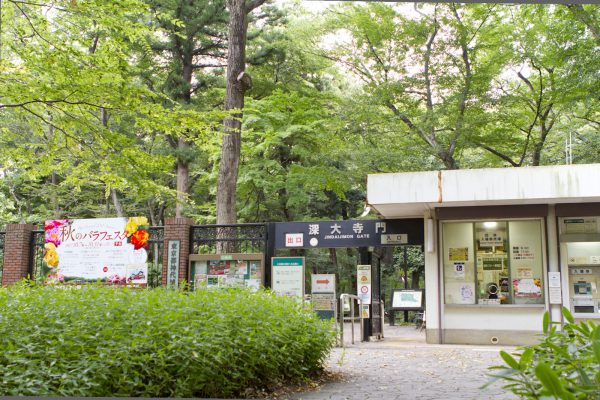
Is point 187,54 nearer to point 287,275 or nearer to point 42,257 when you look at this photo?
point 42,257

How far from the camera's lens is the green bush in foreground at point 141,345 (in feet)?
13.0

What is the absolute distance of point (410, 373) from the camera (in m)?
6.93

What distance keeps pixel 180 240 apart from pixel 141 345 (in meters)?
7.73

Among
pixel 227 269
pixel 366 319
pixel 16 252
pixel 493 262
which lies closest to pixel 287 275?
pixel 227 269

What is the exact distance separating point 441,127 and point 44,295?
13.4 m

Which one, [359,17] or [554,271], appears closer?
[554,271]

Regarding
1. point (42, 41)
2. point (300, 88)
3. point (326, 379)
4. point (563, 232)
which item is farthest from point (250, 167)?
point (326, 379)

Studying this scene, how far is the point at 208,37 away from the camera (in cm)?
1952

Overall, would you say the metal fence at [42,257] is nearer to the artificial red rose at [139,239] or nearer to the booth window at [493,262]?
the artificial red rose at [139,239]

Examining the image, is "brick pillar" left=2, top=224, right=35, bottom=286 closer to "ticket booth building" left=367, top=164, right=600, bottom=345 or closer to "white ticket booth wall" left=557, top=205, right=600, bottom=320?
"ticket booth building" left=367, top=164, right=600, bottom=345

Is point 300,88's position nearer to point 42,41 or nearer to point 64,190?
point 64,190

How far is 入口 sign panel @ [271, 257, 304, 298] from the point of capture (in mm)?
11258

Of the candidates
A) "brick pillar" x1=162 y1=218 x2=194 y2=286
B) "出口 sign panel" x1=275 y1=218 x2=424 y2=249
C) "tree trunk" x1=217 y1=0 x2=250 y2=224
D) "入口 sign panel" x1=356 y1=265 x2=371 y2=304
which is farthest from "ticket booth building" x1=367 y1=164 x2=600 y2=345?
"brick pillar" x1=162 y1=218 x2=194 y2=286

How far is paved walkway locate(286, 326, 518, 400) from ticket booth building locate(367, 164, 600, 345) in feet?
2.56
